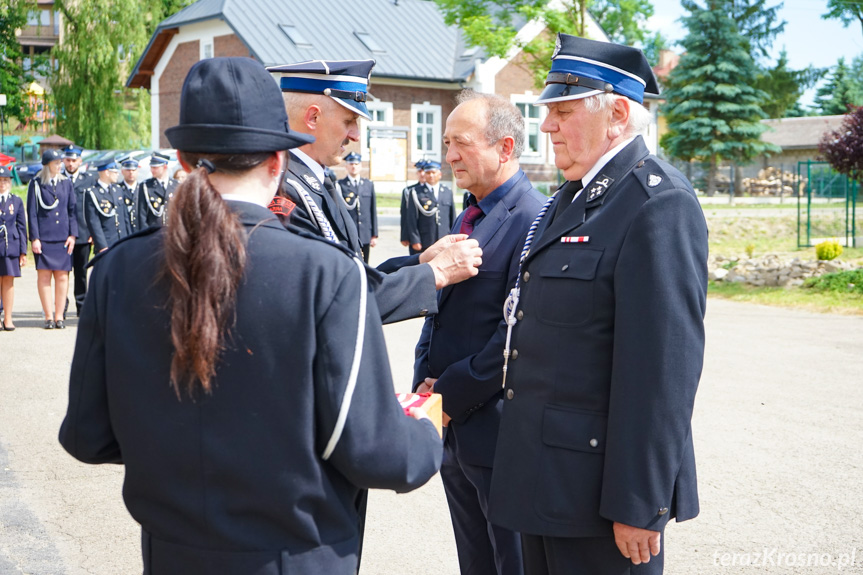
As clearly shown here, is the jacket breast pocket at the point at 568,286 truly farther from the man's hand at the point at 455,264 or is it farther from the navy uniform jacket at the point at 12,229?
the navy uniform jacket at the point at 12,229

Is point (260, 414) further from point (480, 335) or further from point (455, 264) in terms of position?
point (480, 335)

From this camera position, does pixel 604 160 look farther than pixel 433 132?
No

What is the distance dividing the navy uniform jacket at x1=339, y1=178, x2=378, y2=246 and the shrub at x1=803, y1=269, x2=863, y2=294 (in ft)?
23.7

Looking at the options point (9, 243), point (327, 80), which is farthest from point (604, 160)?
point (9, 243)

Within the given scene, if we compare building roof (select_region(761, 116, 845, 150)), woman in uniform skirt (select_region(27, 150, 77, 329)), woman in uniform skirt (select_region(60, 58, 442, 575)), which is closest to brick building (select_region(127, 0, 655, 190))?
woman in uniform skirt (select_region(27, 150, 77, 329))

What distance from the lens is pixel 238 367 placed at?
1801 millimetres

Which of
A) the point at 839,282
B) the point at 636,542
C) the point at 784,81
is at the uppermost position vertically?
the point at 784,81

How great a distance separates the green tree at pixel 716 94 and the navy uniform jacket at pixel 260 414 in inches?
1474

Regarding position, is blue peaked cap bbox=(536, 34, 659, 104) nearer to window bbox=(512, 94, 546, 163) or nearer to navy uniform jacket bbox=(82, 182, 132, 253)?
navy uniform jacket bbox=(82, 182, 132, 253)

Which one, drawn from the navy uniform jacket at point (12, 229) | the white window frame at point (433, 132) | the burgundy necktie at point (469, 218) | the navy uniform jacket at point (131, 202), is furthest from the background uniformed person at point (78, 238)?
the white window frame at point (433, 132)

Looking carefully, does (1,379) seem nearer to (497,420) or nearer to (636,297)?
(497,420)

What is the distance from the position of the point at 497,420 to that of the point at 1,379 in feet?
A: 21.6

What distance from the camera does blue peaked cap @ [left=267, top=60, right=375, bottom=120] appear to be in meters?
3.21

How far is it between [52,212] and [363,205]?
536cm
